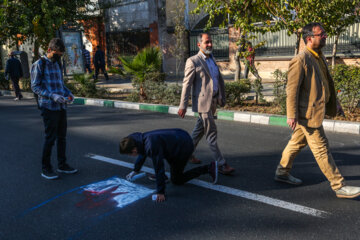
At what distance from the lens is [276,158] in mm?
5359

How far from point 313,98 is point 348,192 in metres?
1.05

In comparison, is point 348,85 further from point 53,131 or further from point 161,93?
point 53,131

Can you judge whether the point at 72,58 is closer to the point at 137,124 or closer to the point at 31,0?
the point at 31,0

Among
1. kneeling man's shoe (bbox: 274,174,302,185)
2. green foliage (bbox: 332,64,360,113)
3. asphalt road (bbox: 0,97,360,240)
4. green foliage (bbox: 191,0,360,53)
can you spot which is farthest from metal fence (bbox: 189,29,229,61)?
kneeling man's shoe (bbox: 274,174,302,185)

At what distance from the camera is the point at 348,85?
290 inches

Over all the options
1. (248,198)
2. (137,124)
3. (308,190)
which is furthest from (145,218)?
(137,124)

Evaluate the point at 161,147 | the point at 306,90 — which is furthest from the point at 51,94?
the point at 306,90

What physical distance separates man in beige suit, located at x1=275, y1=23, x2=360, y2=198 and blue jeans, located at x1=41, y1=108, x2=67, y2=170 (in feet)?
9.66

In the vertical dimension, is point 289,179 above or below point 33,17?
below

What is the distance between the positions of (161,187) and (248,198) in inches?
38.6

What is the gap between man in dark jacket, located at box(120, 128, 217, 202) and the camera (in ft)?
11.9

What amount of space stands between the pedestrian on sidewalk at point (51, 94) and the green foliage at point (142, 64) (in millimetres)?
5937

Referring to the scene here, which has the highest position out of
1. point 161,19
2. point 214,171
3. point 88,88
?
point 161,19

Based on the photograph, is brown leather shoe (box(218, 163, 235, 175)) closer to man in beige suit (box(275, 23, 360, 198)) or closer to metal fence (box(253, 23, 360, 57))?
man in beige suit (box(275, 23, 360, 198))
